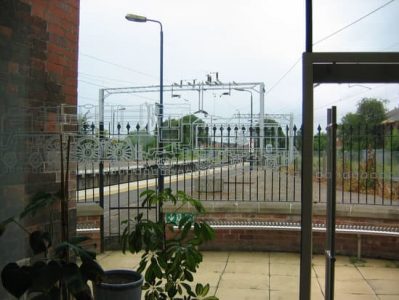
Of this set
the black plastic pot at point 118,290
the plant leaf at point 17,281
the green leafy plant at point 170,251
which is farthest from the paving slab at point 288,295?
the plant leaf at point 17,281

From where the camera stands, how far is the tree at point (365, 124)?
14.5ft

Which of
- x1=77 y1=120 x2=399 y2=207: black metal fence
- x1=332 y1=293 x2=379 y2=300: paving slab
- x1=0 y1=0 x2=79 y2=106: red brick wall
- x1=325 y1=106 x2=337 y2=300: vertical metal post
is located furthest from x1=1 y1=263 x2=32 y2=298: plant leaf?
x1=332 y1=293 x2=379 y2=300: paving slab

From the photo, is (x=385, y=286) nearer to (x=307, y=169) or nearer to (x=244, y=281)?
(x=244, y=281)

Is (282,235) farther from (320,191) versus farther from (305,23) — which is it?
(305,23)

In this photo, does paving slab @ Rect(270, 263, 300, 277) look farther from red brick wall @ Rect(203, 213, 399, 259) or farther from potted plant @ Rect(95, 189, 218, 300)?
potted plant @ Rect(95, 189, 218, 300)

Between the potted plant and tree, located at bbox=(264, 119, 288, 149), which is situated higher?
tree, located at bbox=(264, 119, 288, 149)

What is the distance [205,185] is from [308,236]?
3513 mm

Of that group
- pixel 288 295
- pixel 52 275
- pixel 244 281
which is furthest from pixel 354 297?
pixel 52 275

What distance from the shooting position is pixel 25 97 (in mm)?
3244

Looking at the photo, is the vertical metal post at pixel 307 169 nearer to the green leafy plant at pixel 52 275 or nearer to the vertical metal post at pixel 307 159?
the vertical metal post at pixel 307 159

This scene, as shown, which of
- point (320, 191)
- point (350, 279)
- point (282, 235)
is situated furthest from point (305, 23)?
point (282, 235)

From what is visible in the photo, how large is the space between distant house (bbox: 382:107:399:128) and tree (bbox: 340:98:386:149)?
4 centimetres

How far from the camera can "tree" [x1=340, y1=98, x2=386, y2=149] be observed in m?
4.43

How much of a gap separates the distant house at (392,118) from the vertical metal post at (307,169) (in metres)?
1.72
